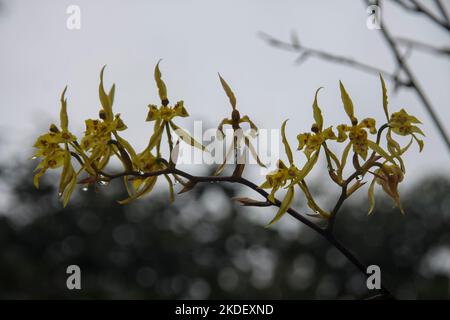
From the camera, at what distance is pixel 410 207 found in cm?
2980

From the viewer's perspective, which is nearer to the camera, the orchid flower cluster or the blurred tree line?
the orchid flower cluster

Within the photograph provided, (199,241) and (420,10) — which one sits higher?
(420,10)

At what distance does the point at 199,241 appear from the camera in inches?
1142

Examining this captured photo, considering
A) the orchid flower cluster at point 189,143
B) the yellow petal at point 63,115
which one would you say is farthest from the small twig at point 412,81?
the yellow petal at point 63,115

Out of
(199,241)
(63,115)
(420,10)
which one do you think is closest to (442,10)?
(420,10)

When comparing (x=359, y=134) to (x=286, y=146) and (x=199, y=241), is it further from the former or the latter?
(x=199, y=241)

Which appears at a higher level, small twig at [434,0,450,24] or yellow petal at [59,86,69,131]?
small twig at [434,0,450,24]

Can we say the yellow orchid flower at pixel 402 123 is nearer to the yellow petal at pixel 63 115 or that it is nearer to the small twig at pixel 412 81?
the small twig at pixel 412 81

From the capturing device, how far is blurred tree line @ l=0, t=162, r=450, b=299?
27.3 m

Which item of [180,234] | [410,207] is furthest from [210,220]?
[410,207]

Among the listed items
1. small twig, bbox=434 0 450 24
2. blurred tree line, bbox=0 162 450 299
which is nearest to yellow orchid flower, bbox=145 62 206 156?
small twig, bbox=434 0 450 24

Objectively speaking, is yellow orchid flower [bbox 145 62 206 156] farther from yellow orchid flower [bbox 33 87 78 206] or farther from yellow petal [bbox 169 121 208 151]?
yellow orchid flower [bbox 33 87 78 206]
